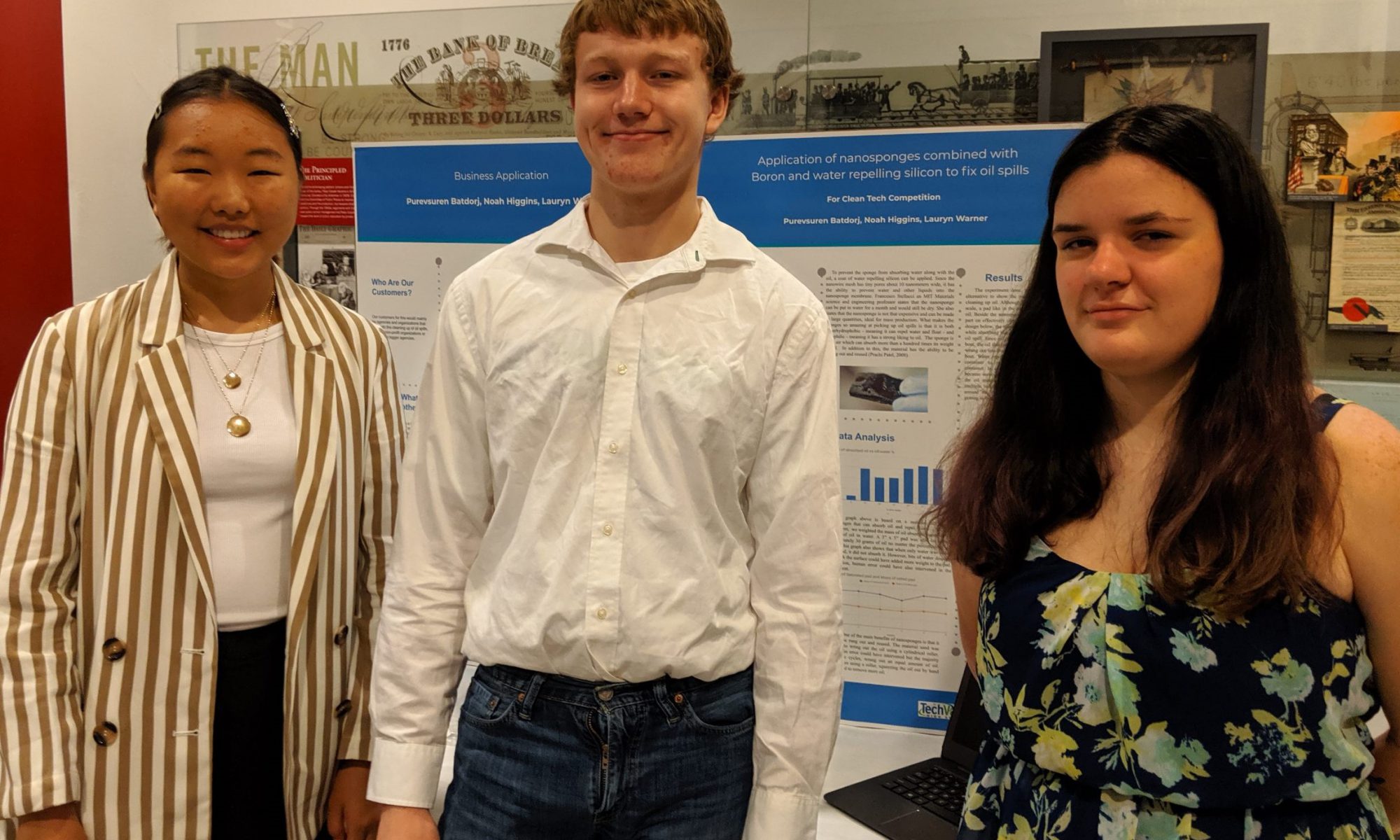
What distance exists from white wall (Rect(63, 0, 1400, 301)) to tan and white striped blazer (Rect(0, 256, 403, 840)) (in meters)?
1.42

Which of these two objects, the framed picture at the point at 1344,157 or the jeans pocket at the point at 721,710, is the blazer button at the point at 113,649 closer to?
the jeans pocket at the point at 721,710

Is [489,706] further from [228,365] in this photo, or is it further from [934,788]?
[934,788]

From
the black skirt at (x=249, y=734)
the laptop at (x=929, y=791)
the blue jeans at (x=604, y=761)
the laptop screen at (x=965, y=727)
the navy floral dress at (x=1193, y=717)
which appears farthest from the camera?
the laptop screen at (x=965, y=727)

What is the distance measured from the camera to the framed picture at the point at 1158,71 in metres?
2.08

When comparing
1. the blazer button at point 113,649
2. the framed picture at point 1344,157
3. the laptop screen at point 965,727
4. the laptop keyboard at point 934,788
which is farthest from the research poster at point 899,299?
the blazer button at point 113,649

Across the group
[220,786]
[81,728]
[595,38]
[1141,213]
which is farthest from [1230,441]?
[81,728]

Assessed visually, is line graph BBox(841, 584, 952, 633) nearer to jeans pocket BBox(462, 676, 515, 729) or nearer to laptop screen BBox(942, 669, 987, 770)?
laptop screen BBox(942, 669, 987, 770)

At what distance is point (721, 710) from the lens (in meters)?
1.34

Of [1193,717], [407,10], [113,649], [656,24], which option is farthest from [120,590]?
[407,10]

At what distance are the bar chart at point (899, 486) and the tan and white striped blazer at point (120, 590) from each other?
1.13 m

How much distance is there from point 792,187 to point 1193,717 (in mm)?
1455

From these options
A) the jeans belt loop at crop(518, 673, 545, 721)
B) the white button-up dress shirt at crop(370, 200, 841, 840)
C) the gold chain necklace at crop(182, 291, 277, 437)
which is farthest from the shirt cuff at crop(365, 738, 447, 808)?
the gold chain necklace at crop(182, 291, 277, 437)

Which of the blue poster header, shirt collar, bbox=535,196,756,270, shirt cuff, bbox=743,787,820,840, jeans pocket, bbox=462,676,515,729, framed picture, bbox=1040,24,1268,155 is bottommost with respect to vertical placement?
shirt cuff, bbox=743,787,820,840

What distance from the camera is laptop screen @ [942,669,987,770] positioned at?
2041 millimetres
